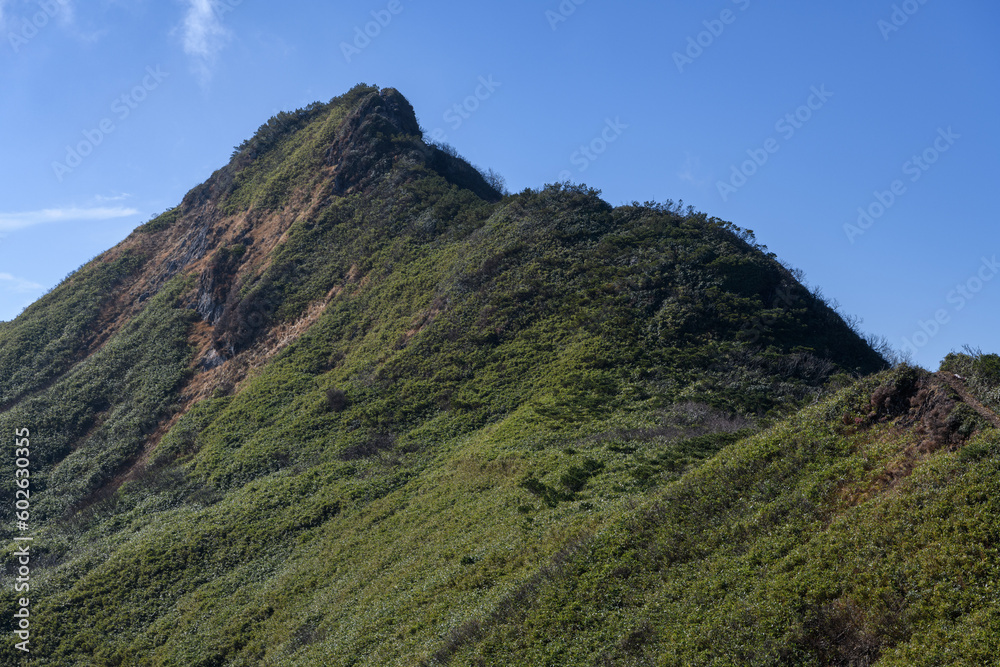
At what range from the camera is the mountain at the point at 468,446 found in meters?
11.9

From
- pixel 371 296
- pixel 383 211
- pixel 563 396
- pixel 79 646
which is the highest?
pixel 383 211

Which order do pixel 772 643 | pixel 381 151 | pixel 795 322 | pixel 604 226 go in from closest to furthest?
pixel 772 643
pixel 795 322
pixel 604 226
pixel 381 151

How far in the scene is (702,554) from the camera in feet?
44.5

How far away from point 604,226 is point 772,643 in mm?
35857

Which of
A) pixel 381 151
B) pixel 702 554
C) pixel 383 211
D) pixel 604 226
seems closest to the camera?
pixel 702 554

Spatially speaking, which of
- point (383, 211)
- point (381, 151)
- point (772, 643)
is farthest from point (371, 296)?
point (772, 643)

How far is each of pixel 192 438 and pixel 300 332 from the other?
36.1 feet

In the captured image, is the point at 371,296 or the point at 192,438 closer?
the point at 192,438

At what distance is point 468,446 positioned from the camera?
92.4ft

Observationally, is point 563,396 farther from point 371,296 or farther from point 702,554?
point 371,296

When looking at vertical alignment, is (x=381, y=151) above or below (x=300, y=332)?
above

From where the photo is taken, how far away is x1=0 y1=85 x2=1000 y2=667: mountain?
1193 centimetres

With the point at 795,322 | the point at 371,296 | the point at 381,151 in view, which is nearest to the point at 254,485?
the point at 371,296

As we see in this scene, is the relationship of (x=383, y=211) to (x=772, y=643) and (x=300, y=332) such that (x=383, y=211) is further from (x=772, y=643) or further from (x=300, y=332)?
(x=772, y=643)
